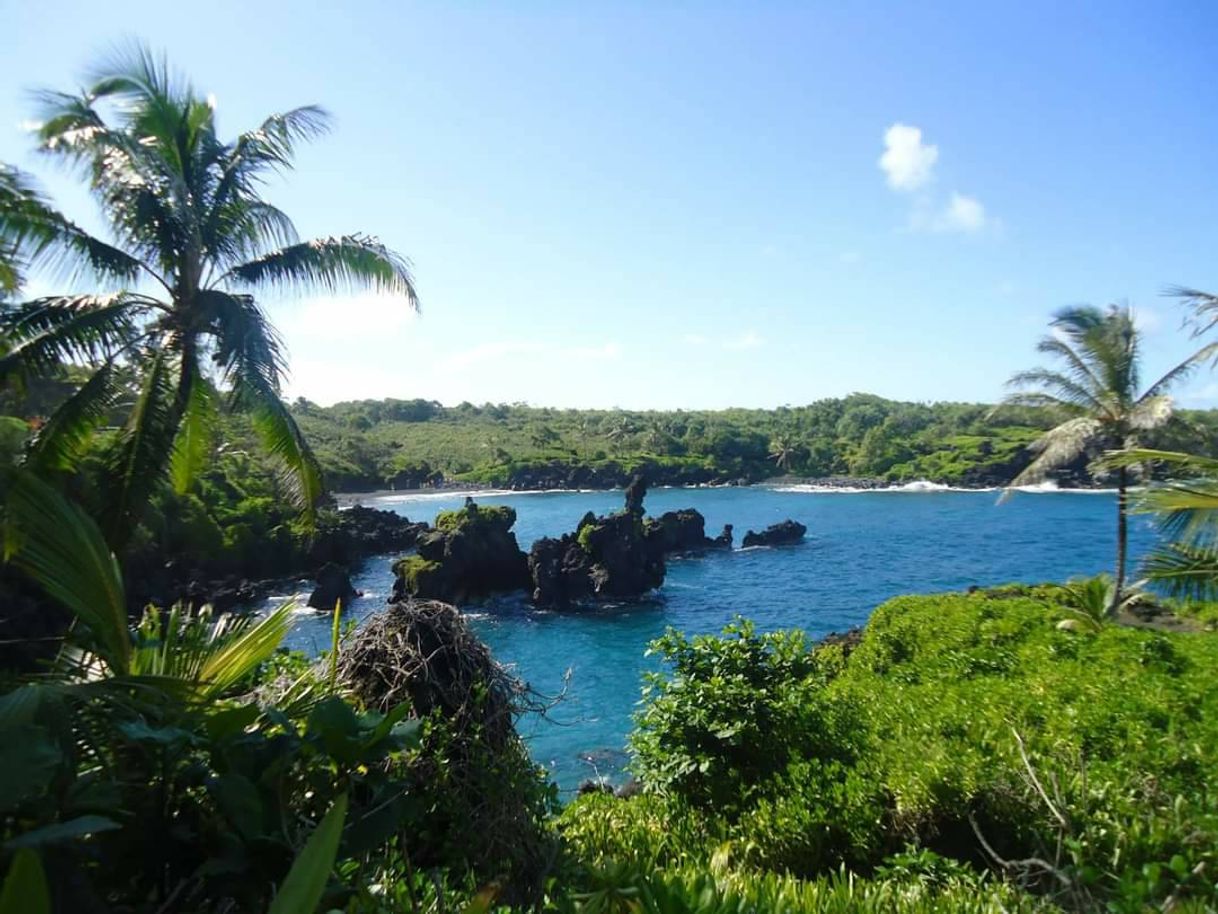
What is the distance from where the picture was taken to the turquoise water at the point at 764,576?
24.3 metres

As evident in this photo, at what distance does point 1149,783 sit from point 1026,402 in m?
15.8

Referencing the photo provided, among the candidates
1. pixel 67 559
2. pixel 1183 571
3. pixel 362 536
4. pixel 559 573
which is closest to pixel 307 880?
pixel 67 559

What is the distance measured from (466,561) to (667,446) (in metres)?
73.7

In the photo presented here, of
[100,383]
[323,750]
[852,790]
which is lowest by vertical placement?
[852,790]

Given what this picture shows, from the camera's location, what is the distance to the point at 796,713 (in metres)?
6.57

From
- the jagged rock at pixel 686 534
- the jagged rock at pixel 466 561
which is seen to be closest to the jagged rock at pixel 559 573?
the jagged rock at pixel 466 561

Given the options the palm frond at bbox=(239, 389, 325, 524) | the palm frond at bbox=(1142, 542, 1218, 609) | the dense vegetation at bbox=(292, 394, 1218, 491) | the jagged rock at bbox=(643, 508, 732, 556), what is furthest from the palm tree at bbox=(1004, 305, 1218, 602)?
the dense vegetation at bbox=(292, 394, 1218, 491)

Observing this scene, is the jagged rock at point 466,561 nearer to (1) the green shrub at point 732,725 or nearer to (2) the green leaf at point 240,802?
(1) the green shrub at point 732,725

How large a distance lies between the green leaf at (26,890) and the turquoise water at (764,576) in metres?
9.05

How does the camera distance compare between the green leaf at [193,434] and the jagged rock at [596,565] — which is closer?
the green leaf at [193,434]

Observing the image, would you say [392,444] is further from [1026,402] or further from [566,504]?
[1026,402]

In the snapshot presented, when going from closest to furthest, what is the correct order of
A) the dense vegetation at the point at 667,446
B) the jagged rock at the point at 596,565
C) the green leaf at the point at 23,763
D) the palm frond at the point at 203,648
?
1. the green leaf at the point at 23,763
2. the palm frond at the point at 203,648
3. the jagged rock at the point at 596,565
4. the dense vegetation at the point at 667,446

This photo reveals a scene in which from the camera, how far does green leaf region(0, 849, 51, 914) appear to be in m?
1.11

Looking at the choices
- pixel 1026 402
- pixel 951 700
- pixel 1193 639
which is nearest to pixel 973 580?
pixel 1026 402
